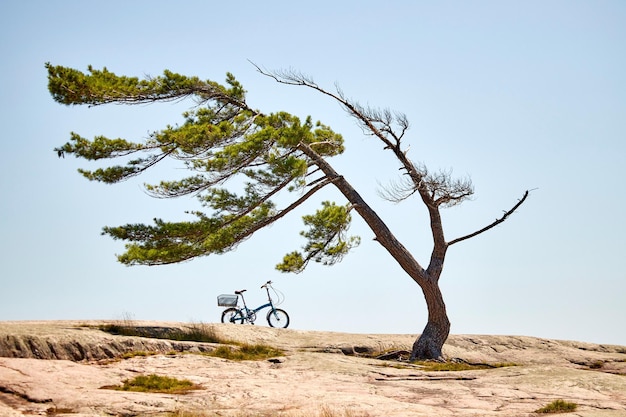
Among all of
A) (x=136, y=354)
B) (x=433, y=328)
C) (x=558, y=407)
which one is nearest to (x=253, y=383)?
(x=136, y=354)

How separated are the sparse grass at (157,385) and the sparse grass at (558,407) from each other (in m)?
4.98

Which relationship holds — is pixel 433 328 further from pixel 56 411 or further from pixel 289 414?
pixel 56 411

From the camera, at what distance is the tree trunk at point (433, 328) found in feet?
56.2

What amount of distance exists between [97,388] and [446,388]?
5322mm

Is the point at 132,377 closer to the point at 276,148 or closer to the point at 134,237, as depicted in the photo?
the point at 134,237

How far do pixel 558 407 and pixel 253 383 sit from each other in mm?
4465

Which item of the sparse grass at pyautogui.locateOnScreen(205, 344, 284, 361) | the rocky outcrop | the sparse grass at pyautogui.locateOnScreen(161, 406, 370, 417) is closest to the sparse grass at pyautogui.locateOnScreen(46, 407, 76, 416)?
the sparse grass at pyautogui.locateOnScreen(161, 406, 370, 417)

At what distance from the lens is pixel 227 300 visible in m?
18.1

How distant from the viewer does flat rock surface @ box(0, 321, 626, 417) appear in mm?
9258

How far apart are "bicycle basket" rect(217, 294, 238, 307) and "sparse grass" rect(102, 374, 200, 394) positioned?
6966mm

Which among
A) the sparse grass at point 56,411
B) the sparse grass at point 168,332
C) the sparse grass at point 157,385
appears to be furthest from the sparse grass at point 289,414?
the sparse grass at point 168,332

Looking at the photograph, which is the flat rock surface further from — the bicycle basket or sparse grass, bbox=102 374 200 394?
the bicycle basket

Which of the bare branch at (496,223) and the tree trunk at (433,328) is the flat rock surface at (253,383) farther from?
the bare branch at (496,223)

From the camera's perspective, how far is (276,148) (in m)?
16.3
